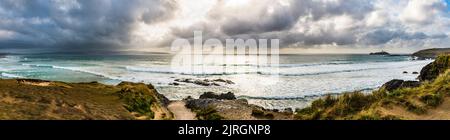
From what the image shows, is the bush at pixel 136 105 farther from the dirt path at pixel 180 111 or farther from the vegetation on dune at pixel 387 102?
the vegetation on dune at pixel 387 102

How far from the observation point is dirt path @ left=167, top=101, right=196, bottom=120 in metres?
23.9

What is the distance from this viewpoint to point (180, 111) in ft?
87.5

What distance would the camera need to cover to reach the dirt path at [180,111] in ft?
78.5

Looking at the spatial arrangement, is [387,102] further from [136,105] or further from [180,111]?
[180,111]

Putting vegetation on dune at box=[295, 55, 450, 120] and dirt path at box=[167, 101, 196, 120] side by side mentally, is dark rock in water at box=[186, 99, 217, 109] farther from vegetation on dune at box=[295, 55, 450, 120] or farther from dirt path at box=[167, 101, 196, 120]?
vegetation on dune at box=[295, 55, 450, 120]

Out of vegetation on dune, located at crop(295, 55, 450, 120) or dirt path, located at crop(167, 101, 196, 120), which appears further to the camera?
dirt path, located at crop(167, 101, 196, 120)

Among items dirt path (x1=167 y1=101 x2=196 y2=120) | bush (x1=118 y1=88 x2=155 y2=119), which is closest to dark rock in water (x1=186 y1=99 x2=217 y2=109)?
dirt path (x1=167 y1=101 x2=196 y2=120)
